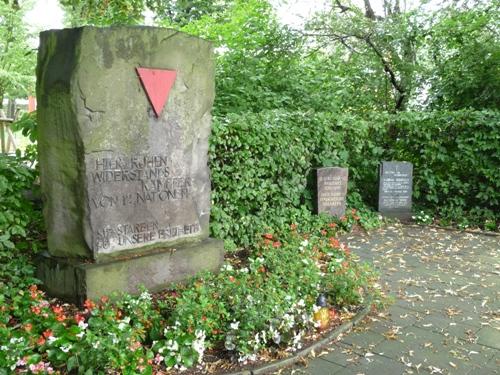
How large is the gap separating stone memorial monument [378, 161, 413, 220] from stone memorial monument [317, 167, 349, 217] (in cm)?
118

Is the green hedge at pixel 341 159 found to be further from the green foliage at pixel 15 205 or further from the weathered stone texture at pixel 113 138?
the green foliage at pixel 15 205

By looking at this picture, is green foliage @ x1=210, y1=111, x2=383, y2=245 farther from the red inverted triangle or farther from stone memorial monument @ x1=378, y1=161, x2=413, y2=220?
the red inverted triangle

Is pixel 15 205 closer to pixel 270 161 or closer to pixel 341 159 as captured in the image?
pixel 270 161

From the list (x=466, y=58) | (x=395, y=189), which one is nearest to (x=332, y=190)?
(x=395, y=189)

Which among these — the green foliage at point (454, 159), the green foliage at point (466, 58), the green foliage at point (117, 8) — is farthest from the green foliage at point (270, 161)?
the green foliage at point (466, 58)

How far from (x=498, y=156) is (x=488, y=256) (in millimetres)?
2725

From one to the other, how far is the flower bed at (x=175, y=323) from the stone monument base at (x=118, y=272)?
11cm

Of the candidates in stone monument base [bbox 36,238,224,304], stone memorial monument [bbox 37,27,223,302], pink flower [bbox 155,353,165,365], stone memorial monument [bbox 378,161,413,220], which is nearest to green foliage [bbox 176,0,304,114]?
stone memorial monument [bbox 378,161,413,220]

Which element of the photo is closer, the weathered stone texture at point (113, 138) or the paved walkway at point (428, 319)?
the paved walkway at point (428, 319)

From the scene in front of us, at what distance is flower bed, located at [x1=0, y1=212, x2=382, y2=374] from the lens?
2.93 meters

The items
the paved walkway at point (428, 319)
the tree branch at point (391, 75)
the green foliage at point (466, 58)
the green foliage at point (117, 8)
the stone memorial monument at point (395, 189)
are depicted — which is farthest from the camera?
the tree branch at point (391, 75)

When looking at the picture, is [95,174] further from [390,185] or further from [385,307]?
[390,185]

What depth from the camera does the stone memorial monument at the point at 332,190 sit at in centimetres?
746

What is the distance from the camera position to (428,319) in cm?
422
